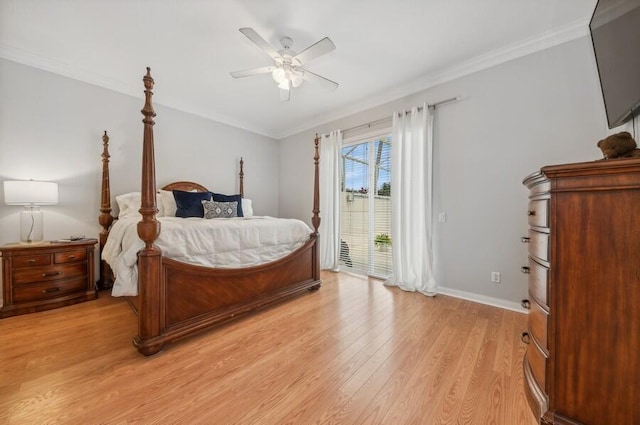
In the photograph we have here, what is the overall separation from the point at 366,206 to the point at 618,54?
2702 millimetres

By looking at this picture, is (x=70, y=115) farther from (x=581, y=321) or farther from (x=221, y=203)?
(x=581, y=321)

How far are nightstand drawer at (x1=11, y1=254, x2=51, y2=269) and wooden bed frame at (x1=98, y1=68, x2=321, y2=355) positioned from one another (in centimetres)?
112

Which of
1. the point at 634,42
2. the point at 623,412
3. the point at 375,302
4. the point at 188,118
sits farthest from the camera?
the point at 188,118

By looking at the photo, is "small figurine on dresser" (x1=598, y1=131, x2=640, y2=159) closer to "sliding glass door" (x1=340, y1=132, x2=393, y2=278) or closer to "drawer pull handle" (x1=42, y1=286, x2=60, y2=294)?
"sliding glass door" (x1=340, y1=132, x2=393, y2=278)

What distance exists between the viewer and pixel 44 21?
2.12m

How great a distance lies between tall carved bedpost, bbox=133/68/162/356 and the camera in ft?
5.35

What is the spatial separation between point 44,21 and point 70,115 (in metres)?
1.00

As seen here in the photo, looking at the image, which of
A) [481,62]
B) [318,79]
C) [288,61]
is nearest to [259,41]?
[288,61]

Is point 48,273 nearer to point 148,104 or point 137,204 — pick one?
point 137,204

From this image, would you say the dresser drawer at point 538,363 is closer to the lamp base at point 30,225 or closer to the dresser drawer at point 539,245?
the dresser drawer at point 539,245

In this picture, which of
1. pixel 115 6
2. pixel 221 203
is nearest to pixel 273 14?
pixel 115 6

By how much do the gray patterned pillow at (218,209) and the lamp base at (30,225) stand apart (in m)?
1.57

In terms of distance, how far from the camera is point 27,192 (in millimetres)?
2307

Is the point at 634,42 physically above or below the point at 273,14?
below
